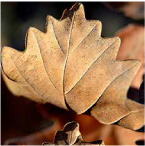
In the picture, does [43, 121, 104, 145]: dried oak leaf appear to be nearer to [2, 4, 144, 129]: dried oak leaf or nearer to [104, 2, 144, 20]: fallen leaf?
[2, 4, 144, 129]: dried oak leaf

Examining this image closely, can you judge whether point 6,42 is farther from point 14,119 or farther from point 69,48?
point 69,48

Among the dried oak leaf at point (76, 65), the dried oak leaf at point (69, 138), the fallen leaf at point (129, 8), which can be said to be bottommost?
the dried oak leaf at point (69, 138)

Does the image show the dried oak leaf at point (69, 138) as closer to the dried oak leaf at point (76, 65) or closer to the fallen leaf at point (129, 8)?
the dried oak leaf at point (76, 65)

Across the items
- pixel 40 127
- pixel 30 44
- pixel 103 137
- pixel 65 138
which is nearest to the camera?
pixel 65 138

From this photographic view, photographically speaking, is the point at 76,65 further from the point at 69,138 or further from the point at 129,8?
the point at 129,8

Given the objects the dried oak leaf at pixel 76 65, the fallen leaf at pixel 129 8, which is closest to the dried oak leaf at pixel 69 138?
the dried oak leaf at pixel 76 65

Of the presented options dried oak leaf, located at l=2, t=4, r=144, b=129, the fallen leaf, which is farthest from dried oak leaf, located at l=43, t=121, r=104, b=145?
the fallen leaf

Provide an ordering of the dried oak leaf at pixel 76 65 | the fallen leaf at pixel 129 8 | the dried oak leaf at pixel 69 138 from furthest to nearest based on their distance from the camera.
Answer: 1. the fallen leaf at pixel 129 8
2. the dried oak leaf at pixel 76 65
3. the dried oak leaf at pixel 69 138

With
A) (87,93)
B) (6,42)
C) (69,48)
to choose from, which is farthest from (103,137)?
(6,42)
